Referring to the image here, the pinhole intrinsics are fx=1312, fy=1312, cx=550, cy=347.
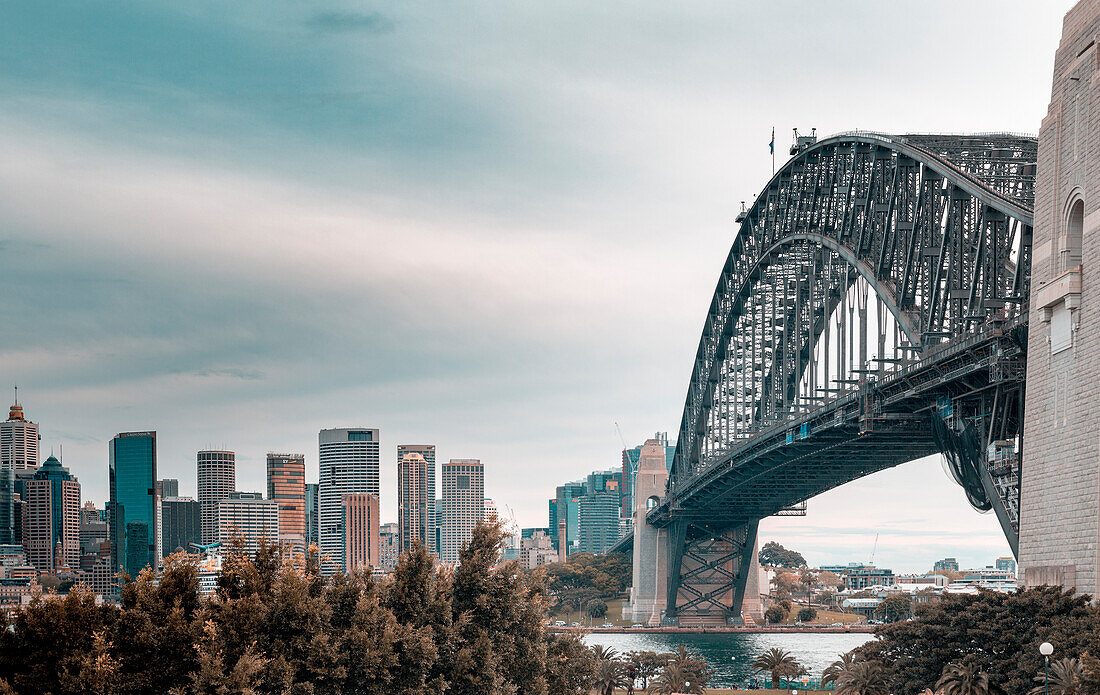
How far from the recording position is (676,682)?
76.6 metres

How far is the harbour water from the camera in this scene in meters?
120

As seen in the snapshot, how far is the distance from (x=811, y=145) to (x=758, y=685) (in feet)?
132

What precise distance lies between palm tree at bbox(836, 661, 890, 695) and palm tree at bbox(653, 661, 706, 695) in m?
14.6

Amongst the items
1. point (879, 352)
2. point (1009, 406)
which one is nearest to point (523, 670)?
point (1009, 406)

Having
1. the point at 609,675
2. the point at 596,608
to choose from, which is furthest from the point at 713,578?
the point at 609,675

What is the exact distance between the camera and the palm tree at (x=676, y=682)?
76562 mm

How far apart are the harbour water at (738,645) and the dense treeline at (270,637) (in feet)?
225

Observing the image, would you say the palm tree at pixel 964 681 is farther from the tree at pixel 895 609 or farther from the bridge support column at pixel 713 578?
the tree at pixel 895 609

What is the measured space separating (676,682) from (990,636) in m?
30.5

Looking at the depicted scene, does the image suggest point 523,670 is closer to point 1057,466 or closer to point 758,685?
point 1057,466

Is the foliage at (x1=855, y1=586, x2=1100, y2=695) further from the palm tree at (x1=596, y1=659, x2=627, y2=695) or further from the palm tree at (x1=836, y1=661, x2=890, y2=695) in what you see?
the palm tree at (x1=596, y1=659, x2=627, y2=695)

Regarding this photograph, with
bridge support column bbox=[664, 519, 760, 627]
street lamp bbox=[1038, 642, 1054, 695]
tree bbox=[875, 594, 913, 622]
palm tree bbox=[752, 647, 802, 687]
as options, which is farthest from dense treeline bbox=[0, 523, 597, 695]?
tree bbox=[875, 594, 913, 622]

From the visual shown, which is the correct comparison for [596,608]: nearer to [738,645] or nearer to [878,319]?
[738,645]

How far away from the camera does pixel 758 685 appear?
320 feet
